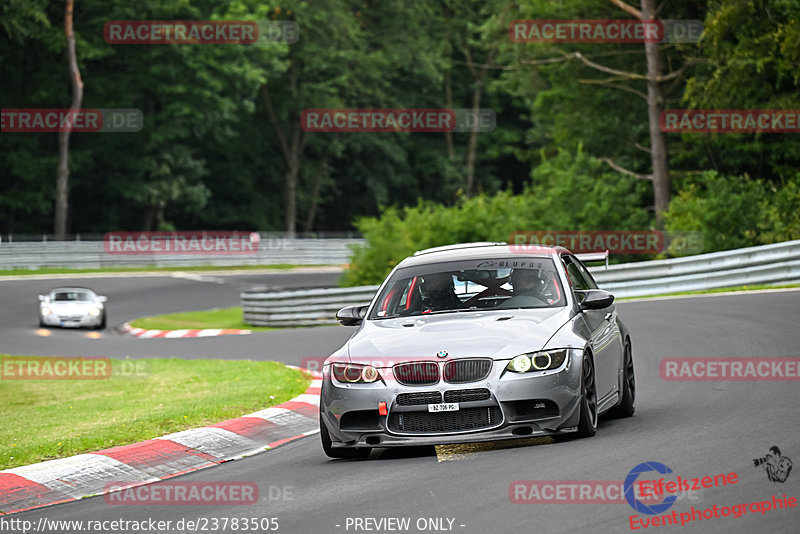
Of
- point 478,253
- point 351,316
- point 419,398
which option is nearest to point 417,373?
point 419,398

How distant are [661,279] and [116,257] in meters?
32.0

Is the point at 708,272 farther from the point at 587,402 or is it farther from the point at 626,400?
the point at 587,402

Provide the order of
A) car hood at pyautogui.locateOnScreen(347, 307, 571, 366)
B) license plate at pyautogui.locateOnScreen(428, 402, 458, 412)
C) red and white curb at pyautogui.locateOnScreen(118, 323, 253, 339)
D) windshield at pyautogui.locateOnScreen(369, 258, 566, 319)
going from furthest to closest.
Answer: red and white curb at pyautogui.locateOnScreen(118, 323, 253, 339), windshield at pyautogui.locateOnScreen(369, 258, 566, 319), car hood at pyautogui.locateOnScreen(347, 307, 571, 366), license plate at pyautogui.locateOnScreen(428, 402, 458, 412)

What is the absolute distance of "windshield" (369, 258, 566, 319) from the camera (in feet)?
31.8

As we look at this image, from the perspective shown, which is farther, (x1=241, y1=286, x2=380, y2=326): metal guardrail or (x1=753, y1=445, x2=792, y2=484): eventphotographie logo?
(x1=241, y1=286, x2=380, y2=326): metal guardrail

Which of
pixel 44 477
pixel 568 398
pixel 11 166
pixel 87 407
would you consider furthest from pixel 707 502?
pixel 11 166

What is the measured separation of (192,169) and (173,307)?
29101 millimetres

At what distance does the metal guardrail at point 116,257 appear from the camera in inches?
1944

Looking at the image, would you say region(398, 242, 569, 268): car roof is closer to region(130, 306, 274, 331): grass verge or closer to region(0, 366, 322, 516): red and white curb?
region(0, 366, 322, 516): red and white curb

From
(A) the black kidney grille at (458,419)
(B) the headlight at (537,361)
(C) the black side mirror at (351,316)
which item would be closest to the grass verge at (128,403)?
(C) the black side mirror at (351,316)

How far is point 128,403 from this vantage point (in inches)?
526

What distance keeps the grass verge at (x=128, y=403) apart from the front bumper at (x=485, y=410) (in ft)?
8.89

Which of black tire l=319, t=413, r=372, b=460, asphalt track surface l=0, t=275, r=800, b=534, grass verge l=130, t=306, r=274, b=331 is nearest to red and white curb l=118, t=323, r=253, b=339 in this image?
grass verge l=130, t=306, r=274, b=331

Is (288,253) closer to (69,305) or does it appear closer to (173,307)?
(173,307)
